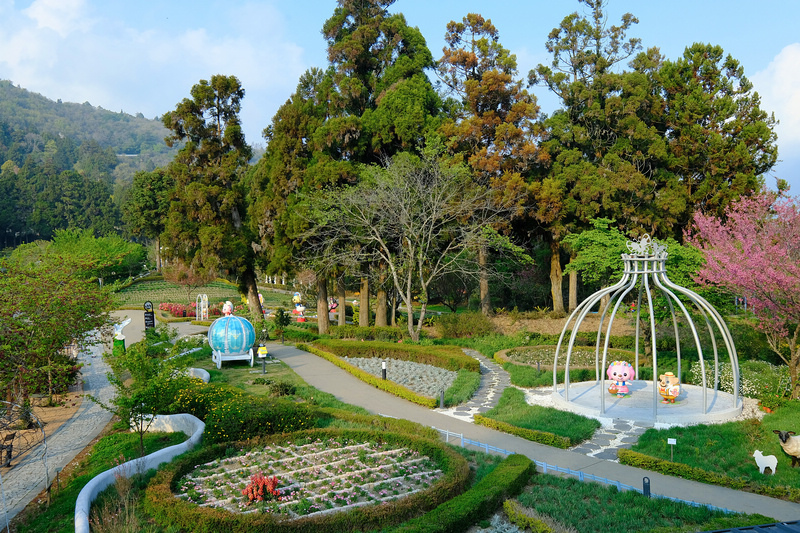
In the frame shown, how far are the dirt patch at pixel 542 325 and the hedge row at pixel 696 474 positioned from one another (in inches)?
658

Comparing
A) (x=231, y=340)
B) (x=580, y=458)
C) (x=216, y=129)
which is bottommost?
(x=580, y=458)

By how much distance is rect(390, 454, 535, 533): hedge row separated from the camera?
826cm

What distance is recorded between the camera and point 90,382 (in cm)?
2103

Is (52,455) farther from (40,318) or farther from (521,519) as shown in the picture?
(521,519)

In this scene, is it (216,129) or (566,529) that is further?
(216,129)

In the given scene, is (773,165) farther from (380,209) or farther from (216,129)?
→ (216,129)

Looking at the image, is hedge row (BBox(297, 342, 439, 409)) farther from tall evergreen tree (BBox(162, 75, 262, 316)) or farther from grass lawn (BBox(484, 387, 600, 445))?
tall evergreen tree (BBox(162, 75, 262, 316))

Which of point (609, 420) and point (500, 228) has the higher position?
point (500, 228)

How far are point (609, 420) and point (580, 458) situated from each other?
2456mm

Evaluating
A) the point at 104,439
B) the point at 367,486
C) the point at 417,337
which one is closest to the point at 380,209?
the point at 417,337

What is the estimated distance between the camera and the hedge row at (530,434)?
12.4 m

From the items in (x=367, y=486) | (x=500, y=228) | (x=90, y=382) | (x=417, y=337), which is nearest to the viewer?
(x=367, y=486)

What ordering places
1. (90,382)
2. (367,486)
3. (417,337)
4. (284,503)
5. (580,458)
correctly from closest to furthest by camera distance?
(284,503) → (367,486) → (580,458) → (90,382) → (417,337)

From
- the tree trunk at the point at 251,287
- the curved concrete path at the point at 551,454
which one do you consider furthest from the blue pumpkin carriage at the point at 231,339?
the tree trunk at the point at 251,287
